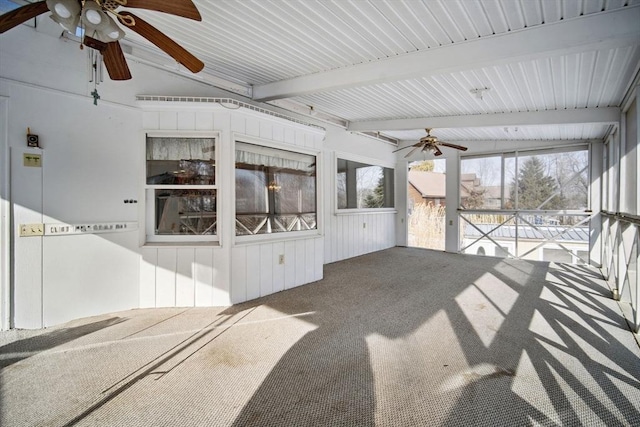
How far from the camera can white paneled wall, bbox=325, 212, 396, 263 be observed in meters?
6.14

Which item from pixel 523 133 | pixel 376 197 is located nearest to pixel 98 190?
pixel 376 197

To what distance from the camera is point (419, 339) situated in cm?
274

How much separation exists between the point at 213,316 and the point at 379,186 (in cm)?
538

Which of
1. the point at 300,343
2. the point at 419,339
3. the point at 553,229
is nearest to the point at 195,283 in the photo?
the point at 300,343

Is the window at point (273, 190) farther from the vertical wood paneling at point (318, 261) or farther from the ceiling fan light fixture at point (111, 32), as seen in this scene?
the ceiling fan light fixture at point (111, 32)

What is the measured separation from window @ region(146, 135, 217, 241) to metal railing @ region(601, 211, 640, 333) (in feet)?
14.7

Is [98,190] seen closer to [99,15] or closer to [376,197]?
[99,15]

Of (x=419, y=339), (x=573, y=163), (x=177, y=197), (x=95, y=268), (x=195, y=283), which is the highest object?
(x=573, y=163)

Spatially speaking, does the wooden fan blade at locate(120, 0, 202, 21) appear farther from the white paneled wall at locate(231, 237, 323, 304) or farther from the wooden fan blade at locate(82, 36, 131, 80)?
the white paneled wall at locate(231, 237, 323, 304)

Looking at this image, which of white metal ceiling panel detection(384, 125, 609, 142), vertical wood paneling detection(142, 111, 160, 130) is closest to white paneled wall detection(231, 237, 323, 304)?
vertical wood paneling detection(142, 111, 160, 130)

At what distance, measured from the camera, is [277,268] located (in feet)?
13.4

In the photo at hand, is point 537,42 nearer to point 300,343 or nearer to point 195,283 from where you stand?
point 300,343

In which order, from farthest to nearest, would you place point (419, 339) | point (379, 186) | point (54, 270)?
point (379, 186) < point (54, 270) < point (419, 339)

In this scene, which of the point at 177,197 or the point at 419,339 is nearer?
the point at 419,339
